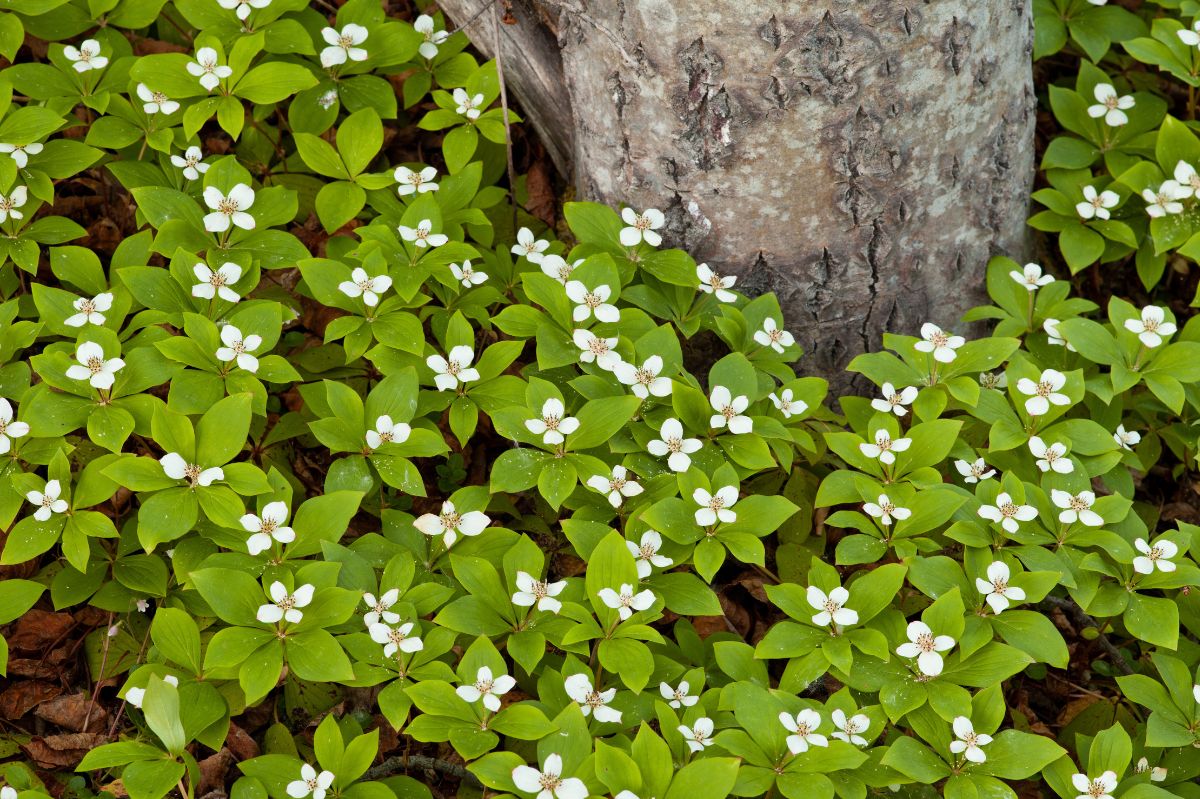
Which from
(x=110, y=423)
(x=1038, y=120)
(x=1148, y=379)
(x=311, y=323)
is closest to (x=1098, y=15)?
(x=1038, y=120)

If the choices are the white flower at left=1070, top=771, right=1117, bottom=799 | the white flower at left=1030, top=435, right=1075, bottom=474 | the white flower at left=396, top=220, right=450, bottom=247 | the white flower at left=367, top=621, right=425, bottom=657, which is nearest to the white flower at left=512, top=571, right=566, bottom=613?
the white flower at left=367, top=621, right=425, bottom=657

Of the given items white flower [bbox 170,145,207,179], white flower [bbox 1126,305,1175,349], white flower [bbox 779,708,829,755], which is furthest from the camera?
white flower [bbox 170,145,207,179]

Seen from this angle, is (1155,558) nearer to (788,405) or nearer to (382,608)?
(788,405)

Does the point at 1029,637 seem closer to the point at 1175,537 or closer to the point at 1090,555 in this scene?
the point at 1090,555

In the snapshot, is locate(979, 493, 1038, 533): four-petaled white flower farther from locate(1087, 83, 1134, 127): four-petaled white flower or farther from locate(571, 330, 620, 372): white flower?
locate(1087, 83, 1134, 127): four-petaled white flower

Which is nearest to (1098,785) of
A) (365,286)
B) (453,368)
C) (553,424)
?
(553,424)

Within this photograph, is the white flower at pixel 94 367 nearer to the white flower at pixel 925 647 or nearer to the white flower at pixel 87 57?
the white flower at pixel 87 57
